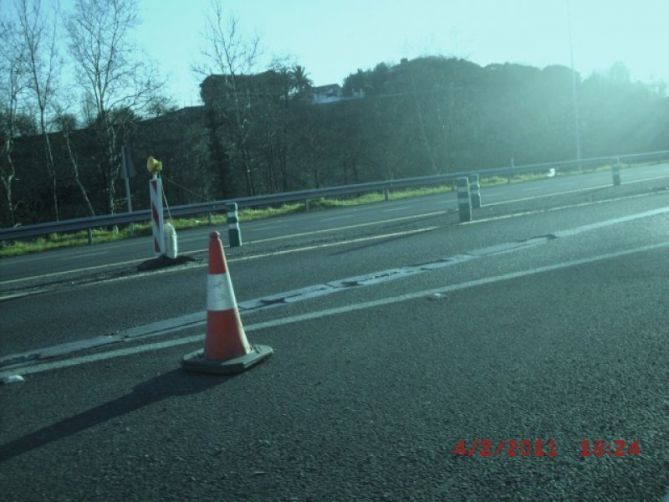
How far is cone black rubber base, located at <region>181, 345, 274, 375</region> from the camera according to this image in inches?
165

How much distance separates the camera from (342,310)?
19.2ft

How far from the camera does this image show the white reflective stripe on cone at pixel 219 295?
4422 millimetres

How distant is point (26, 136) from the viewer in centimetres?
3253

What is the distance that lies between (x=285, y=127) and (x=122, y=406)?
55.7 meters

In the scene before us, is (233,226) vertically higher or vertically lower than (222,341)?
higher

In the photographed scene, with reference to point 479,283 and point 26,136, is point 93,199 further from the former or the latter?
point 479,283

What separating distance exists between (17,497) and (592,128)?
3293 inches

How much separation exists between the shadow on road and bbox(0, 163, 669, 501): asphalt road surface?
0.05 ft

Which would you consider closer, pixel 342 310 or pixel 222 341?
pixel 222 341

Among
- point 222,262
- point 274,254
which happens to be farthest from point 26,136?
point 222,262
